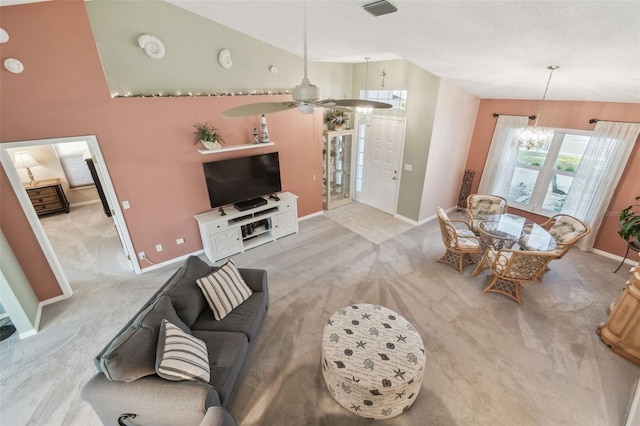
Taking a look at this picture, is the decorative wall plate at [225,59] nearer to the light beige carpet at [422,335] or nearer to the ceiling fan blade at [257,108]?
the ceiling fan blade at [257,108]

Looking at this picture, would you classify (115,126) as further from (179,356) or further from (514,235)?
(514,235)

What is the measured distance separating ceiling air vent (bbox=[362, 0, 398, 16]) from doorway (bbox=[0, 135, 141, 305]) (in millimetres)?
3474

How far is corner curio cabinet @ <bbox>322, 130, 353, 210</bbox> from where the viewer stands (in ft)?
19.4

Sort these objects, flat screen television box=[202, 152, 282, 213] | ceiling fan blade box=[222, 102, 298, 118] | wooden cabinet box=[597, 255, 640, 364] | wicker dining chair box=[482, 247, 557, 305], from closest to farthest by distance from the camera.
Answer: ceiling fan blade box=[222, 102, 298, 118], wooden cabinet box=[597, 255, 640, 364], wicker dining chair box=[482, 247, 557, 305], flat screen television box=[202, 152, 282, 213]

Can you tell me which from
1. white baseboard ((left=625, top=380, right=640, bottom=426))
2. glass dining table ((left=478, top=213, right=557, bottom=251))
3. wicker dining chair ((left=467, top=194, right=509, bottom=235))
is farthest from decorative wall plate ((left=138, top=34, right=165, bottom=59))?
white baseboard ((left=625, top=380, right=640, bottom=426))

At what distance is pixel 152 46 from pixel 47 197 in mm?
4900

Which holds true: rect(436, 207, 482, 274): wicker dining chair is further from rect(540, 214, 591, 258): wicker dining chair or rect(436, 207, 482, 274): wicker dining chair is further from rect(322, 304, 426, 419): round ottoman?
rect(322, 304, 426, 419): round ottoman

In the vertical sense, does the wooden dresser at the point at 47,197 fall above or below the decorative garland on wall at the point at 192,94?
below

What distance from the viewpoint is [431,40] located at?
2.95 meters

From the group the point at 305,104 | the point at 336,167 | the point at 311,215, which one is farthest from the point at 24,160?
the point at 305,104

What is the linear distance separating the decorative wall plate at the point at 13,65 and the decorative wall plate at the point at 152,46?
1.17m

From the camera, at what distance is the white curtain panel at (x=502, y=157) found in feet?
16.8

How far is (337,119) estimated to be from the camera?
19.3ft

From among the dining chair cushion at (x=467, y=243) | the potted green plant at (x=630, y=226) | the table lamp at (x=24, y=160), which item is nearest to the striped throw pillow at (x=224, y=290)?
the dining chair cushion at (x=467, y=243)
